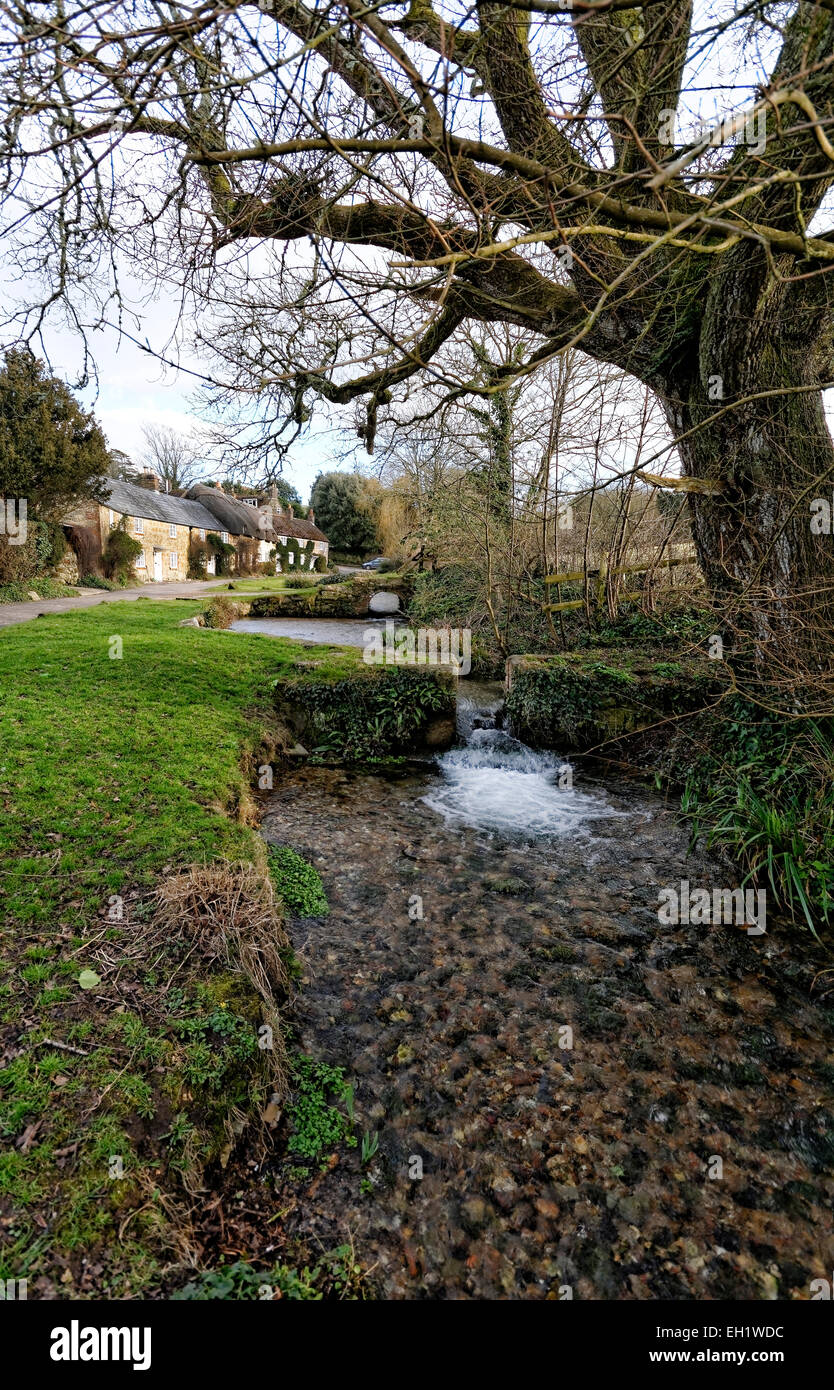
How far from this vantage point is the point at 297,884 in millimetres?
4973

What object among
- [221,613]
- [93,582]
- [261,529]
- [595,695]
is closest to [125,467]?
[261,529]

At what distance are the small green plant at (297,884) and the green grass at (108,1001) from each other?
40 centimetres

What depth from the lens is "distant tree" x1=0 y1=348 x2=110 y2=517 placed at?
60.6 ft

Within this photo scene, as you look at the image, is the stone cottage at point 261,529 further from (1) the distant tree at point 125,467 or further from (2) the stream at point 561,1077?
(2) the stream at point 561,1077

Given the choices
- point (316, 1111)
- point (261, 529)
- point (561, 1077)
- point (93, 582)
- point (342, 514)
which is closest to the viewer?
point (316, 1111)

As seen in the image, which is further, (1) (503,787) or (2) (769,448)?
(1) (503,787)

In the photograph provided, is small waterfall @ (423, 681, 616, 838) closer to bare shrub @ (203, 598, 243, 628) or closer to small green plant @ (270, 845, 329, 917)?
small green plant @ (270, 845, 329, 917)

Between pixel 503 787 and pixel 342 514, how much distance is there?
43353mm

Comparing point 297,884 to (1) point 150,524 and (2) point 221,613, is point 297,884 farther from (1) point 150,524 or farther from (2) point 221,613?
(1) point 150,524

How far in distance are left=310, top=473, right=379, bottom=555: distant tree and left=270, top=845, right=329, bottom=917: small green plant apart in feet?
139

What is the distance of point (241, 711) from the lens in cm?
784

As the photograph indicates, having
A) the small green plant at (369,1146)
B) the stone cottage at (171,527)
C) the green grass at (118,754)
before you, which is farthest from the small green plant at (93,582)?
the small green plant at (369,1146)

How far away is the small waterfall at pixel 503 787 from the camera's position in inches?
257
